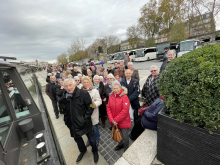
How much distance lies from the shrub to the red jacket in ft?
3.62

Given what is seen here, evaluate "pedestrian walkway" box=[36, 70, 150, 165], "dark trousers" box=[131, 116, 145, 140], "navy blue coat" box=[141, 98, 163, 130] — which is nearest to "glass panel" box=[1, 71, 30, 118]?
"pedestrian walkway" box=[36, 70, 150, 165]

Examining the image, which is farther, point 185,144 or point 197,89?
point 185,144

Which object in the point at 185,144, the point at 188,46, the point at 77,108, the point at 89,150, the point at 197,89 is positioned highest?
the point at 188,46

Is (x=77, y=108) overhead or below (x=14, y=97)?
below

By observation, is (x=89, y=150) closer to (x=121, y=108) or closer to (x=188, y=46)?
(x=121, y=108)

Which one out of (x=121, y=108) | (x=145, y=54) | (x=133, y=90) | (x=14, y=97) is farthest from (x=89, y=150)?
(x=145, y=54)

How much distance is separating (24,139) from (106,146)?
2.41m

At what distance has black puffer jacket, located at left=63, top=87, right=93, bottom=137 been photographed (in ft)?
6.91

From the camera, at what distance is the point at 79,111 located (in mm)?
2133

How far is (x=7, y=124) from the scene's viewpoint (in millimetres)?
2410

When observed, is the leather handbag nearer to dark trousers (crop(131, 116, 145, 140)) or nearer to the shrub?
dark trousers (crop(131, 116, 145, 140))

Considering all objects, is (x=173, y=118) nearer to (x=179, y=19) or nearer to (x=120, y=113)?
(x=120, y=113)

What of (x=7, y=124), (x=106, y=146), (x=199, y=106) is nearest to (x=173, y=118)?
(x=199, y=106)

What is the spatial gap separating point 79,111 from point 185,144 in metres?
1.88
